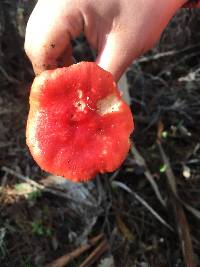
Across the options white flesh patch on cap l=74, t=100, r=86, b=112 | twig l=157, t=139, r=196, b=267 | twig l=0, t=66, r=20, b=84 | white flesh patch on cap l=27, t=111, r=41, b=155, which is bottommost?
twig l=157, t=139, r=196, b=267

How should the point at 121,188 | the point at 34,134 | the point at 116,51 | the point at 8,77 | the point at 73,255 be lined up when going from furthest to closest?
the point at 8,77
the point at 121,188
the point at 73,255
the point at 116,51
the point at 34,134

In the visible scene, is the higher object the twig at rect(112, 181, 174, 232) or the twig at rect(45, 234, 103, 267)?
the twig at rect(112, 181, 174, 232)

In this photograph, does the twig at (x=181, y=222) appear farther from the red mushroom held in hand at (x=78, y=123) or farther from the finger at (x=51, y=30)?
the finger at (x=51, y=30)

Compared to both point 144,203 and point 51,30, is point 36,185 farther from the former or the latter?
point 51,30

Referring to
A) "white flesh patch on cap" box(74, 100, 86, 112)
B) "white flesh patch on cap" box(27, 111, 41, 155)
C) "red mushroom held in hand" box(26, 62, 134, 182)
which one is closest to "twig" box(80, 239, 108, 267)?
"red mushroom held in hand" box(26, 62, 134, 182)

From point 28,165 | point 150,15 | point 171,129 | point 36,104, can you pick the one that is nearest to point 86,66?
point 36,104

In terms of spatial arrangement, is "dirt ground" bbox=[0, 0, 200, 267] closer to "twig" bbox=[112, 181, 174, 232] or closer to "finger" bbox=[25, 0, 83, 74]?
"twig" bbox=[112, 181, 174, 232]

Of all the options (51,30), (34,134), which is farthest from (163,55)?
(34,134)

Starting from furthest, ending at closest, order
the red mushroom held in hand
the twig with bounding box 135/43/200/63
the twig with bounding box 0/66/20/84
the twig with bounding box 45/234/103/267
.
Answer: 1. the twig with bounding box 135/43/200/63
2. the twig with bounding box 0/66/20/84
3. the twig with bounding box 45/234/103/267
4. the red mushroom held in hand
